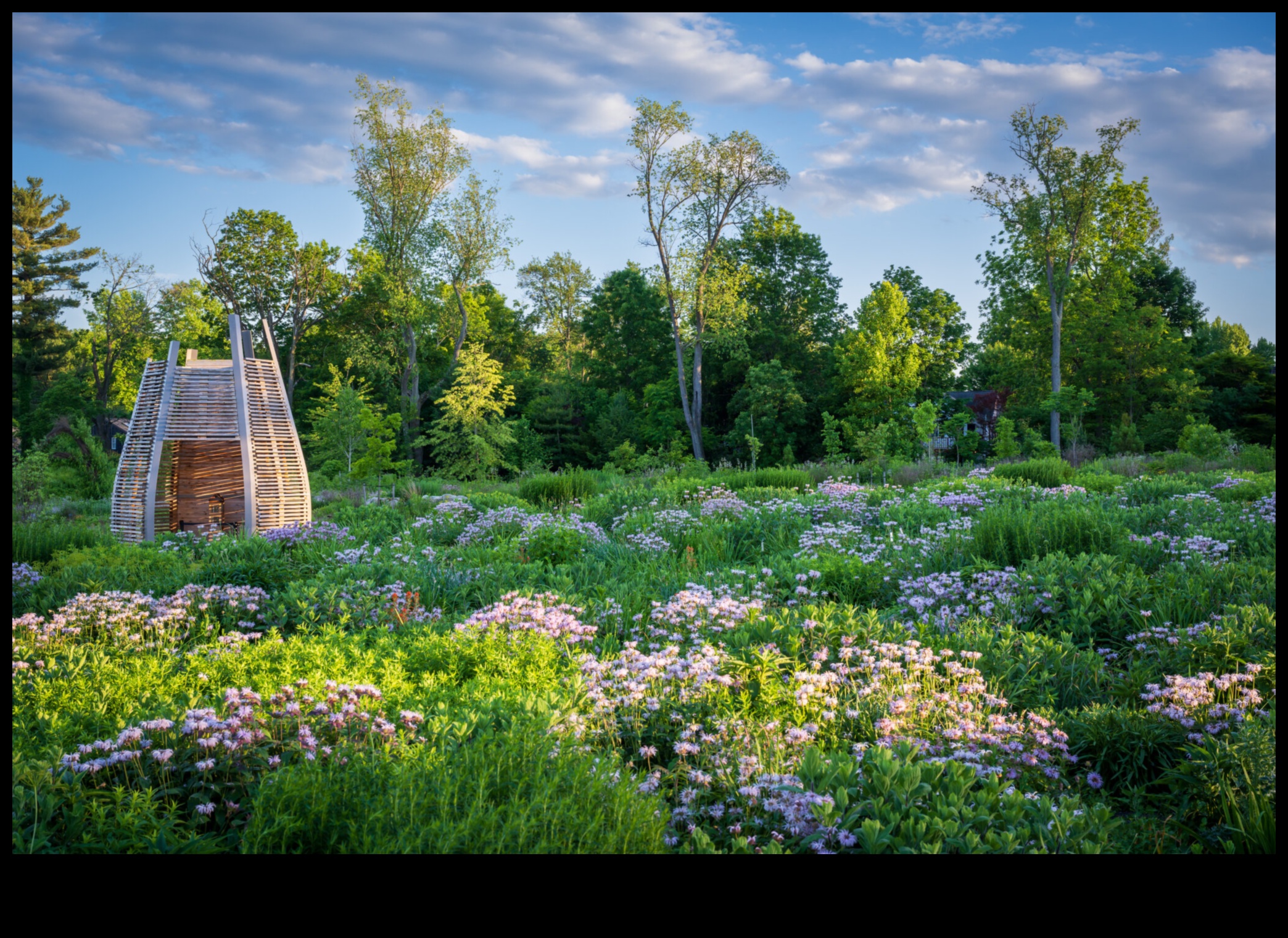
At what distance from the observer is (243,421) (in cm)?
774

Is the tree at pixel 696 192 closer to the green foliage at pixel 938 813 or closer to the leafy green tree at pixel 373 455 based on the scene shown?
the leafy green tree at pixel 373 455

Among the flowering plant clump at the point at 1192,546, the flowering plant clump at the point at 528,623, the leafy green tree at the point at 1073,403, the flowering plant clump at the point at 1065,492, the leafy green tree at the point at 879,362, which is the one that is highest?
the leafy green tree at the point at 879,362

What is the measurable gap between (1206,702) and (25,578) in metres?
6.85

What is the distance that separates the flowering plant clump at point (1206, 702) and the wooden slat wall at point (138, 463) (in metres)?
8.49

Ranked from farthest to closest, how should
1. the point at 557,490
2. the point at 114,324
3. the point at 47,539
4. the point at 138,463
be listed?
the point at 114,324 < the point at 557,490 < the point at 138,463 < the point at 47,539

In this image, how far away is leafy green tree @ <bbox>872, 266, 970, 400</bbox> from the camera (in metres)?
27.8

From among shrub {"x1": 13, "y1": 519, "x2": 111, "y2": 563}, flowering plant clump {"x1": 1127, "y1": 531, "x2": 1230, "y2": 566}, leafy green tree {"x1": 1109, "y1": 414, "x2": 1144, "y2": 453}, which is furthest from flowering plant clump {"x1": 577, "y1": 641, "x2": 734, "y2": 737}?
leafy green tree {"x1": 1109, "y1": 414, "x2": 1144, "y2": 453}

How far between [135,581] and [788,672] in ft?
15.0

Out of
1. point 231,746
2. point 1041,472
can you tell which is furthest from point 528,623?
point 1041,472

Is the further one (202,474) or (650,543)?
(202,474)

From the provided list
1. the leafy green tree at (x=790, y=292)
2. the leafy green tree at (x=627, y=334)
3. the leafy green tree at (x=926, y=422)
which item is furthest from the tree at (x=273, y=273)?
the leafy green tree at (x=926, y=422)

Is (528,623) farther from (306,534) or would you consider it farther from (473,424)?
(473,424)

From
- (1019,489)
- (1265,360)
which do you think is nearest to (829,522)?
(1019,489)

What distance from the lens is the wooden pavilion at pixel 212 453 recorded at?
25.2 feet
